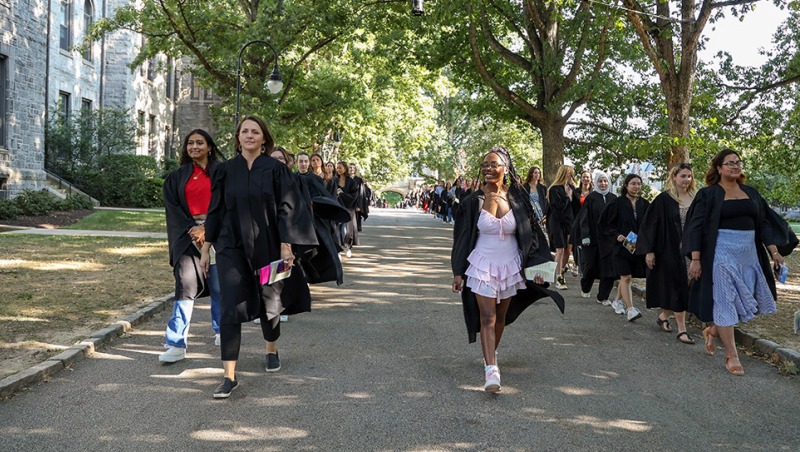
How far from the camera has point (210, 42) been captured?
76.6ft

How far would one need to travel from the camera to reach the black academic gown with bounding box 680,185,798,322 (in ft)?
22.7

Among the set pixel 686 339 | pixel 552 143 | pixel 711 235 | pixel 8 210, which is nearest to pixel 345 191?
pixel 686 339

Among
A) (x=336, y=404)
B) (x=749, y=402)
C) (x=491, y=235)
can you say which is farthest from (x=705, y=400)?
(x=336, y=404)

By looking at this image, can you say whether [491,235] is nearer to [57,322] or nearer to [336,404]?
[336,404]

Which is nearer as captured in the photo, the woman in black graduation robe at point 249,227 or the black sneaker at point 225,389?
the black sneaker at point 225,389

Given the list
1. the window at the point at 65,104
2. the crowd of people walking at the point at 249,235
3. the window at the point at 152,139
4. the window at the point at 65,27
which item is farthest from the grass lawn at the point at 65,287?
the window at the point at 152,139

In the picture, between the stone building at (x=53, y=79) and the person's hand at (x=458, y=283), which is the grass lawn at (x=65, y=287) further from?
the stone building at (x=53, y=79)

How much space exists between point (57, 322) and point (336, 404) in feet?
13.1

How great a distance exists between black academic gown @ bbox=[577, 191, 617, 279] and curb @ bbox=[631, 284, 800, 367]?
1895 millimetres

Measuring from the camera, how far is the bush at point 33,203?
21.9 metres

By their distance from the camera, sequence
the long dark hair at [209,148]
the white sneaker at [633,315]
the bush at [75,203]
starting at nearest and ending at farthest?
the long dark hair at [209,148]
the white sneaker at [633,315]
the bush at [75,203]

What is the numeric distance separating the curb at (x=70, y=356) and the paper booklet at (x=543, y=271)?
12.2 ft

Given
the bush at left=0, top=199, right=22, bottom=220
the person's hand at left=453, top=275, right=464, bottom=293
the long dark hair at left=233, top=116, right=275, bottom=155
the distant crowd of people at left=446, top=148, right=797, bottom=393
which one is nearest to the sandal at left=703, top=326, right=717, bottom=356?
the distant crowd of people at left=446, top=148, right=797, bottom=393

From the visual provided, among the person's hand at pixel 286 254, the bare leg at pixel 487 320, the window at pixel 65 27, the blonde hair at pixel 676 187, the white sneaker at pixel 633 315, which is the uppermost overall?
the window at pixel 65 27
